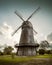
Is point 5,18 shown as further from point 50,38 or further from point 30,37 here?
point 50,38

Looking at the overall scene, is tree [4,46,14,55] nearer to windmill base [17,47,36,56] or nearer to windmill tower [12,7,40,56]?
windmill tower [12,7,40,56]

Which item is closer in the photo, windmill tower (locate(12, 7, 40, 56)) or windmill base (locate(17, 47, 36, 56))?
windmill tower (locate(12, 7, 40, 56))

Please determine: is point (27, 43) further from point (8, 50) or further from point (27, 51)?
point (8, 50)

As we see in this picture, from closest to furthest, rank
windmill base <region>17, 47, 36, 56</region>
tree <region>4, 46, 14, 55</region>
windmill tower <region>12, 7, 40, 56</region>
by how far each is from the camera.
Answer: windmill tower <region>12, 7, 40, 56</region>
windmill base <region>17, 47, 36, 56</region>
tree <region>4, 46, 14, 55</region>

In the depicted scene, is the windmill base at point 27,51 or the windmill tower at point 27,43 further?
the windmill base at point 27,51

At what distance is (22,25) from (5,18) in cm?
156

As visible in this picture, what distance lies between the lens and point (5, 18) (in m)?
9.69

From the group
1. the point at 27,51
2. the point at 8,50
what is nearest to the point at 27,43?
the point at 27,51

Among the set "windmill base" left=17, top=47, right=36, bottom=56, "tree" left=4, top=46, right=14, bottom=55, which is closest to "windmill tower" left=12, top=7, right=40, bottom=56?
"windmill base" left=17, top=47, right=36, bottom=56

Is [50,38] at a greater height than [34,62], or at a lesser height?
greater

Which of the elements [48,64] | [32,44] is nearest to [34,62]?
[48,64]

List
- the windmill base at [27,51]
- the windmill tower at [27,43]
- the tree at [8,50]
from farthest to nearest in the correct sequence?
1. the tree at [8,50]
2. the windmill base at [27,51]
3. the windmill tower at [27,43]

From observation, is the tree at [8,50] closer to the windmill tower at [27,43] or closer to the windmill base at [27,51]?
the windmill tower at [27,43]

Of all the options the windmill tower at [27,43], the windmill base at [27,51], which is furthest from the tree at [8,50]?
the windmill base at [27,51]
